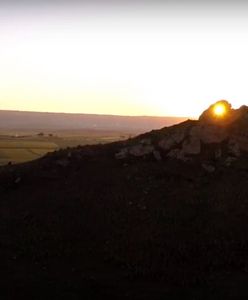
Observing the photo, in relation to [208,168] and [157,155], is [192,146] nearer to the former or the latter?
[157,155]

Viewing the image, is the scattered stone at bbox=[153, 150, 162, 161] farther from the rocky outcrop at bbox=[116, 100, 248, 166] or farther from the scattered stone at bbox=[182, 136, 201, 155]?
the scattered stone at bbox=[182, 136, 201, 155]

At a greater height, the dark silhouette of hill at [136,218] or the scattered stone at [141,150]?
the scattered stone at [141,150]

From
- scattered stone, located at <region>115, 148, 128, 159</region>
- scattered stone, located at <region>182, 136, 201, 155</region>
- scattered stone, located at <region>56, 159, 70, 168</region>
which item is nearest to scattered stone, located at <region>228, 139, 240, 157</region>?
scattered stone, located at <region>182, 136, 201, 155</region>

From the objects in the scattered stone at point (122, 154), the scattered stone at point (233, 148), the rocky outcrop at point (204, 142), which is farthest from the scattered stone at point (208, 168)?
the scattered stone at point (122, 154)

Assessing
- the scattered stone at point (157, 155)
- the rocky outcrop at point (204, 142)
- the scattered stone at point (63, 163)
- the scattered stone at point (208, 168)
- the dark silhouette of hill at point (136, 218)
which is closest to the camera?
the dark silhouette of hill at point (136, 218)

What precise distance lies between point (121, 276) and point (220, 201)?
10085 millimetres

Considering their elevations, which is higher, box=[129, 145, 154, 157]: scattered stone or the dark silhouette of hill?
box=[129, 145, 154, 157]: scattered stone

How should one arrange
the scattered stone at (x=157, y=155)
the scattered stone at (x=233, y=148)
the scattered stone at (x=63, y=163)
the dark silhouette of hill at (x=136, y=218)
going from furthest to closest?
the scattered stone at (x=63, y=163), the scattered stone at (x=157, y=155), the scattered stone at (x=233, y=148), the dark silhouette of hill at (x=136, y=218)

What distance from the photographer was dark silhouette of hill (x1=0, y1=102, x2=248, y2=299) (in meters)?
27.4

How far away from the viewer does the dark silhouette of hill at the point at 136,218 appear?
2739cm

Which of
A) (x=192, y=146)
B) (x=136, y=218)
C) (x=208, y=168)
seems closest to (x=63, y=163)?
(x=192, y=146)

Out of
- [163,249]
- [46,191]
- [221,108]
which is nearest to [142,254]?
[163,249]

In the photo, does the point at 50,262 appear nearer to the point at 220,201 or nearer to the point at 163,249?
the point at 163,249

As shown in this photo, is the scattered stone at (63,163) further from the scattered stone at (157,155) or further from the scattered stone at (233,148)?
the scattered stone at (233,148)
